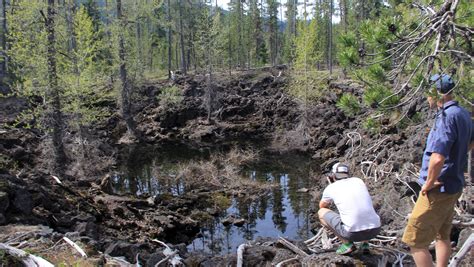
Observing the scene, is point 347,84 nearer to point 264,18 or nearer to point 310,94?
point 310,94

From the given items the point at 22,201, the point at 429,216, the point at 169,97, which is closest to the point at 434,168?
the point at 429,216

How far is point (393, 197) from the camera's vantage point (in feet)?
35.5

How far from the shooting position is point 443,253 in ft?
15.4

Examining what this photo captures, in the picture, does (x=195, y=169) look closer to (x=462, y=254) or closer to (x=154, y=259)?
(x=154, y=259)

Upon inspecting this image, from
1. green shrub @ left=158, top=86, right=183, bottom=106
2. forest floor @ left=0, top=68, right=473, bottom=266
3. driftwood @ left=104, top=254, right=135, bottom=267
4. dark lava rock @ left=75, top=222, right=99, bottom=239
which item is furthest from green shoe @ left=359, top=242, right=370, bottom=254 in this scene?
green shrub @ left=158, top=86, right=183, bottom=106

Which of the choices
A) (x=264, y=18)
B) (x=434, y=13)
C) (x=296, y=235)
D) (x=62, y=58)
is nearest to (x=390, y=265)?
(x=434, y=13)

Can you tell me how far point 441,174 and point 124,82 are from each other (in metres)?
28.4

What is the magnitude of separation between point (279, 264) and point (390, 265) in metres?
1.49

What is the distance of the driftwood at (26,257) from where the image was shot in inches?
223

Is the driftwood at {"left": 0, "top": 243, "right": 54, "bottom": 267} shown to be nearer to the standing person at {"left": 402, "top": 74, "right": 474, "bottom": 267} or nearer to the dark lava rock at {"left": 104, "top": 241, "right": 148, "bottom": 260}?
the dark lava rock at {"left": 104, "top": 241, "right": 148, "bottom": 260}

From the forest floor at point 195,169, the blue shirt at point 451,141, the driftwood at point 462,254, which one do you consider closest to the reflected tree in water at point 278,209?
the forest floor at point 195,169

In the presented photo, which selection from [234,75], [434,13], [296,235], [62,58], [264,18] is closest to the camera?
[434,13]

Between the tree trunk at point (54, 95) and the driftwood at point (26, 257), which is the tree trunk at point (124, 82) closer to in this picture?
the tree trunk at point (54, 95)

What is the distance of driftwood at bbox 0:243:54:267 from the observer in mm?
5672
